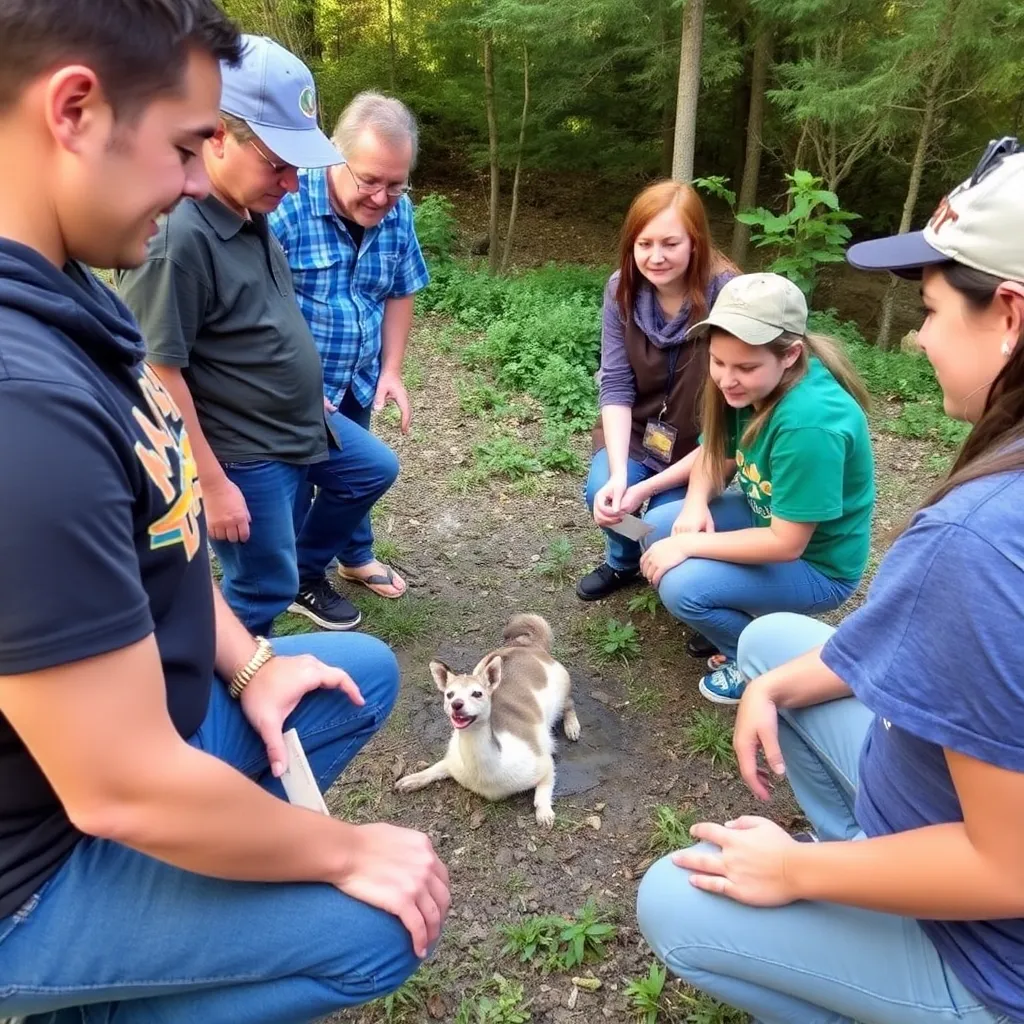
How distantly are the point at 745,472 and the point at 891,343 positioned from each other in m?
7.44

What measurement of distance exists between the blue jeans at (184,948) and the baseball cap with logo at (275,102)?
1.88m

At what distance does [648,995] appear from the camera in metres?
2.16

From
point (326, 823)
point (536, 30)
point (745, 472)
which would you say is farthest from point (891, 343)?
point (326, 823)

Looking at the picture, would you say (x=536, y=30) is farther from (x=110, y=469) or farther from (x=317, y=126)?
(x=110, y=469)

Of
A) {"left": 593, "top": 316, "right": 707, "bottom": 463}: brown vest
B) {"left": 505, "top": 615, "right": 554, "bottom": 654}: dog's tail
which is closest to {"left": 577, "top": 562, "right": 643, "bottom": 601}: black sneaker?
{"left": 505, "top": 615, "right": 554, "bottom": 654}: dog's tail

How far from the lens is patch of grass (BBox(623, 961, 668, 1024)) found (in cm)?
214

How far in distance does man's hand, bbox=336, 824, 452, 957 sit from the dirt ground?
0.86 metres

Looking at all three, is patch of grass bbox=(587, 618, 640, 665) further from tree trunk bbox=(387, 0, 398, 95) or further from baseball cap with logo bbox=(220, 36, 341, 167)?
tree trunk bbox=(387, 0, 398, 95)

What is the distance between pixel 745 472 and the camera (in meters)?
3.06

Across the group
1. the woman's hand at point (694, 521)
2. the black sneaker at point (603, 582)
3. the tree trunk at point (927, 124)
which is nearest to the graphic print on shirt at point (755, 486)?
the woman's hand at point (694, 521)

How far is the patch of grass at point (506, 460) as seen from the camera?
5.05 metres

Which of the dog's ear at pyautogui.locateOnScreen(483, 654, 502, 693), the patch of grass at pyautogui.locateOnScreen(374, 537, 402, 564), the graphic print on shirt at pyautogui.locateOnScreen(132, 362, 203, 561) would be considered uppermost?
the graphic print on shirt at pyautogui.locateOnScreen(132, 362, 203, 561)

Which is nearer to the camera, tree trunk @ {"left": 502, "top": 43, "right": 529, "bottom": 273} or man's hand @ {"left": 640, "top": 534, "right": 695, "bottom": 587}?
man's hand @ {"left": 640, "top": 534, "right": 695, "bottom": 587}

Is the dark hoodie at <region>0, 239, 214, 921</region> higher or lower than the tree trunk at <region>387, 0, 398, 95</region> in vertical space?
lower
